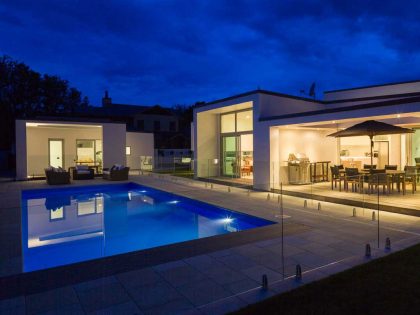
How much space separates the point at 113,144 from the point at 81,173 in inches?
117

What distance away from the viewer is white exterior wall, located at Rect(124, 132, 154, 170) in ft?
77.1

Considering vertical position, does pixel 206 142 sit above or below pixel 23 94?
below

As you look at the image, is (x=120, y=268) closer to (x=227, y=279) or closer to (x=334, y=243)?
(x=227, y=279)

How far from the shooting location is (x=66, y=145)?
68.3 feet

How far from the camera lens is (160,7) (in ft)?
60.8

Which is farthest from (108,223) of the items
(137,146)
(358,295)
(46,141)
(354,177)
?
(137,146)

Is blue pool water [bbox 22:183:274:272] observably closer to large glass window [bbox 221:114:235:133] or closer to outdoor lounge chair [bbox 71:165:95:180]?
outdoor lounge chair [bbox 71:165:95:180]

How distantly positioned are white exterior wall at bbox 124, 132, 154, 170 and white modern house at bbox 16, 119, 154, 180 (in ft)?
2.02

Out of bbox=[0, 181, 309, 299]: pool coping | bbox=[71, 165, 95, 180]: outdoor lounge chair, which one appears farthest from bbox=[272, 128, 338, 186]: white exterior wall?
bbox=[71, 165, 95, 180]: outdoor lounge chair

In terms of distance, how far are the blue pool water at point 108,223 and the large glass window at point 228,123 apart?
5.52m

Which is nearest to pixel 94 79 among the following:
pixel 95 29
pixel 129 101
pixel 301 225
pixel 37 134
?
pixel 129 101

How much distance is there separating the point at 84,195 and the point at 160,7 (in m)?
11.7

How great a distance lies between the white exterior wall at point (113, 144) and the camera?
19141 mm

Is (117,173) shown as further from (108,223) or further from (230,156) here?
(108,223)
